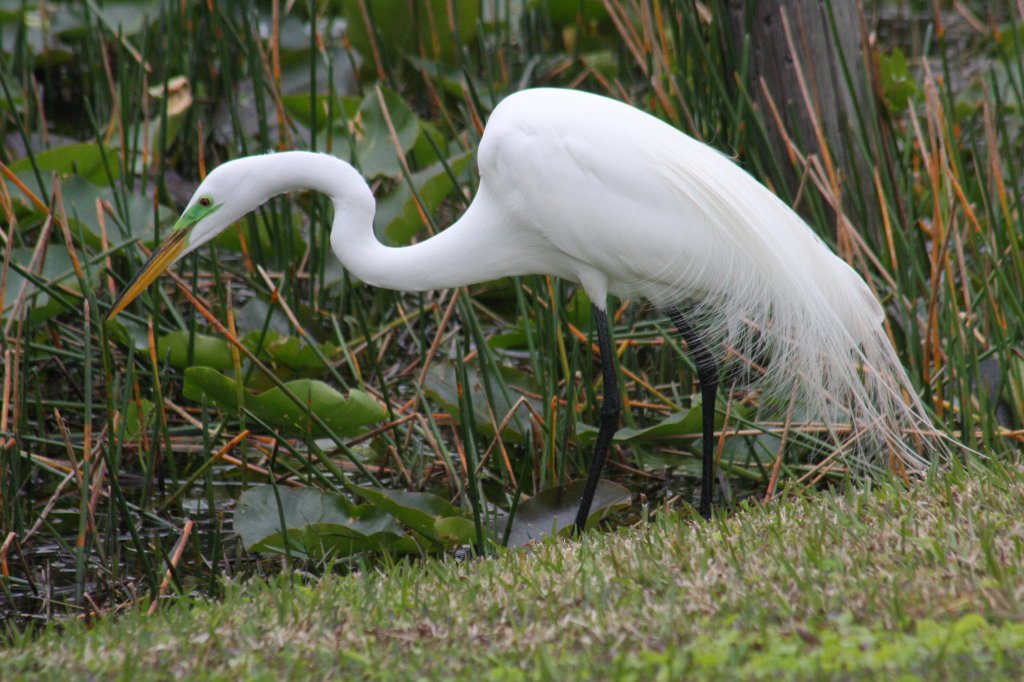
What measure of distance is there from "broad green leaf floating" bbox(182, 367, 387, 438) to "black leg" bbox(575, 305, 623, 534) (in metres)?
0.62

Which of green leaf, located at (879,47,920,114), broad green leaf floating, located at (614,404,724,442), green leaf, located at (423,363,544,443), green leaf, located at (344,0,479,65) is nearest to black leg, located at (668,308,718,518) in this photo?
broad green leaf floating, located at (614,404,724,442)

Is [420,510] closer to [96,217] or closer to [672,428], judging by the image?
[672,428]

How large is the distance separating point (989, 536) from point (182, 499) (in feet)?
8.15

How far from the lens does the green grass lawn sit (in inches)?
70.3

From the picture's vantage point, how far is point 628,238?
10.2 feet

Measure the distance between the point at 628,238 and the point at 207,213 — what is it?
1.11m

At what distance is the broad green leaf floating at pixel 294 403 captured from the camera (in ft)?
10.5

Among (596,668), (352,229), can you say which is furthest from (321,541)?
(596,668)

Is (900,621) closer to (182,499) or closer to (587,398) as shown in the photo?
(587,398)

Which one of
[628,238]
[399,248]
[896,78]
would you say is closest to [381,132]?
[399,248]

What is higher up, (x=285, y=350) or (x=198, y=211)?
(x=198, y=211)

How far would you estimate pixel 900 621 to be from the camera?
73.2 inches

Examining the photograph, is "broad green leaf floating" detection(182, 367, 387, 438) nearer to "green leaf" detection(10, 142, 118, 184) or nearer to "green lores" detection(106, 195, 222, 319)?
"green lores" detection(106, 195, 222, 319)

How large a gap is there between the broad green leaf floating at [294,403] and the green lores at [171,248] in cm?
26
